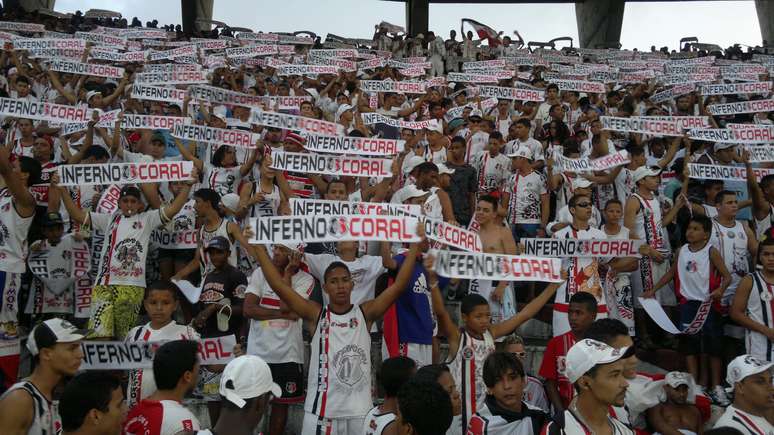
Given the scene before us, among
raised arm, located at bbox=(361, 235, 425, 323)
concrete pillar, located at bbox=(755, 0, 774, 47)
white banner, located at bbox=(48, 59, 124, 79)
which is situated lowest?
raised arm, located at bbox=(361, 235, 425, 323)

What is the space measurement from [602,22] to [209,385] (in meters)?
37.0

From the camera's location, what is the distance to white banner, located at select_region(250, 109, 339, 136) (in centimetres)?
824

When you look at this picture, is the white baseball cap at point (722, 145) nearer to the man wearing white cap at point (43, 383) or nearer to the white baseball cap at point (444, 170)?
the white baseball cap at point (444, 170)

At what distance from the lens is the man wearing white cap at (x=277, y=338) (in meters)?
5.86

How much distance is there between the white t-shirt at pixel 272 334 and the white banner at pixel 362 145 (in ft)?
6.03

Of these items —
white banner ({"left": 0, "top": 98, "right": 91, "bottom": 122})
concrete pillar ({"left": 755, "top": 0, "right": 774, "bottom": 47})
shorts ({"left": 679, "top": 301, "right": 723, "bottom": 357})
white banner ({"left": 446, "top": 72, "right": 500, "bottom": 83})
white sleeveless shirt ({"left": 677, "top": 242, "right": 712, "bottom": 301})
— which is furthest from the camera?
concrete pillar ({"left": 755, "top": 0, "right": 774, "bottom": 47})

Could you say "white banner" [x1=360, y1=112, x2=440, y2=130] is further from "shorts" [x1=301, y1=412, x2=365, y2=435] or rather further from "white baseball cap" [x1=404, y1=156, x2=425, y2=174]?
"shorts" [x1=301, y1=412, x2=365, y2=435]

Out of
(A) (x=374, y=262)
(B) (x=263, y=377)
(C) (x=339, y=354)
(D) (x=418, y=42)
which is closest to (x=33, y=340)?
(B) (x=263, y=377)

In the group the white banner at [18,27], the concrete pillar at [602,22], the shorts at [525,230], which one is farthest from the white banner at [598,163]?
the concrete pillar at [602,22]

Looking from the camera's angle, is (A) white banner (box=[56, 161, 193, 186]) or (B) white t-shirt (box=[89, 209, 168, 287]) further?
(B) white t-shirt (box=[89, 209, 168, 287])

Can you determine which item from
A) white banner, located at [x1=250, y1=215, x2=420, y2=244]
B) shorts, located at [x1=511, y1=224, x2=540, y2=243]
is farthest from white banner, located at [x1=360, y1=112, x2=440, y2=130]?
white banner, located at [x1=250, y1=215, x2=420, y2=244]

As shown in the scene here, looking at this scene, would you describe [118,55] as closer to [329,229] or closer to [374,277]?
[374,277]

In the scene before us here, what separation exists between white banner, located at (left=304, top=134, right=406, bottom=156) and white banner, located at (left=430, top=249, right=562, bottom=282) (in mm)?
2588

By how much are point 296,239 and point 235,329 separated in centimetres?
193
